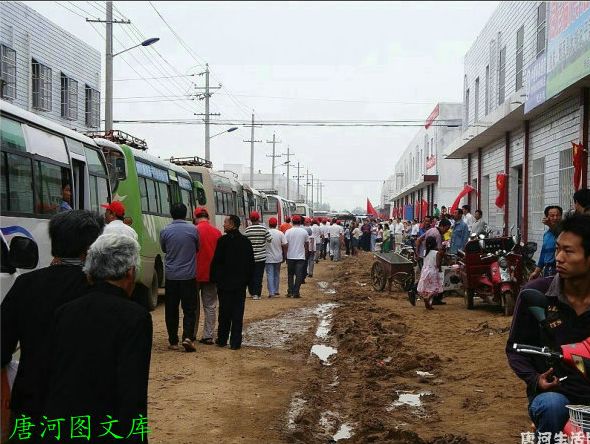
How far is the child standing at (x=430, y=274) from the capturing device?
15008 millimetres

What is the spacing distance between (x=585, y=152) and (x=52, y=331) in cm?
1249

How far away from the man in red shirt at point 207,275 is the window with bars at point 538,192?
941 cm

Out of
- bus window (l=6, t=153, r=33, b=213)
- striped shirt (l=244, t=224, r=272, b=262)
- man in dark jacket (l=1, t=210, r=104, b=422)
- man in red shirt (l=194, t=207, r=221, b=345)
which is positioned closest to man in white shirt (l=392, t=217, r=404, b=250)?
striped shirt (l=244, t=224, r=272, b=262)

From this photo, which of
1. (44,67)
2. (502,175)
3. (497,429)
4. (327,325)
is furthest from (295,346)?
(44,67)

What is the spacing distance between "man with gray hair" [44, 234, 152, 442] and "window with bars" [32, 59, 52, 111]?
75.7 ft

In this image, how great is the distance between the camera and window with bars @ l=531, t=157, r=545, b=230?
17484 mm

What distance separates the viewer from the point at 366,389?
8.31 meters

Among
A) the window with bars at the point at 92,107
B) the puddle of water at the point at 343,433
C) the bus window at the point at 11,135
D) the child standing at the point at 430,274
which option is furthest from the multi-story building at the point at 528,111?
the window with bars at the point at 92,107

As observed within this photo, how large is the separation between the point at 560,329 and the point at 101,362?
7.59 feet

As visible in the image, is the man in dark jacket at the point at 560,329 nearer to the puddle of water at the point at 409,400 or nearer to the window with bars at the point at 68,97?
the puddle of water at the point at 409,400

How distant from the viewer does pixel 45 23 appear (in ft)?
82.3

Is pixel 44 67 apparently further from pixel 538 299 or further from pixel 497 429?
pixel 538 299

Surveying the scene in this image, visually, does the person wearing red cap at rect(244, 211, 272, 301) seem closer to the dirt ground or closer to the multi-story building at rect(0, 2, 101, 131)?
the dirt ground

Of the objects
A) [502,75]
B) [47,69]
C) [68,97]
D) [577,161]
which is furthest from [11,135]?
[68,97]
